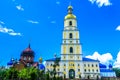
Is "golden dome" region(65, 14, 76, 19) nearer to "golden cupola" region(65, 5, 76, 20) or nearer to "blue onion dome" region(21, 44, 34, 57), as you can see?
"golden cupola" region(65, 5, 76, 20)

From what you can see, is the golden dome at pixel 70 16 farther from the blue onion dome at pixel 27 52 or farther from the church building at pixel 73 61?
the blue onion dome at pixel 27 52

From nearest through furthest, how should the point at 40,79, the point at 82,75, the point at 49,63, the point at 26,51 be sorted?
the point at 40,79
the point at 82,75
the point at 49,63
the point at 26,51

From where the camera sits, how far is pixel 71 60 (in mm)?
72750

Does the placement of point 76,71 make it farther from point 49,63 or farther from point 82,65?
point 49,63

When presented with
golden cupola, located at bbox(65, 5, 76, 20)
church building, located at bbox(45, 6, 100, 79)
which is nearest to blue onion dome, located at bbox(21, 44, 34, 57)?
church building, located at bbox(45, 6, 100, 79)

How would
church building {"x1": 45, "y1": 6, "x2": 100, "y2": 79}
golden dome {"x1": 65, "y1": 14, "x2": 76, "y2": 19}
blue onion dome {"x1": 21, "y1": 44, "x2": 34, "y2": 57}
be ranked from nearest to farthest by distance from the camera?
church building {"x1": 45, "y1": 6, "x2": 100, "y2": 79} → golden dome {"x1": 65, "y1": 14, "x2": 76, "y2": 19} → blue onion dome {"x1": 21, "y1": 44, "x2": 34, "y2": 57}

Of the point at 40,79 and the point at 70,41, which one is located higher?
the point at 70,41

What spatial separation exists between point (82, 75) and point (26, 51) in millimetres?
28438

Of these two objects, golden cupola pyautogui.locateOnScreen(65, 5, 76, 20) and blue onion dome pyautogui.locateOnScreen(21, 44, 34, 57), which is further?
blue onion dome pyautogui.locateOnScreen(21, 44, 34, 57)

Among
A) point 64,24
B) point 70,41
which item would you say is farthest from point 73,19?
point 70,41

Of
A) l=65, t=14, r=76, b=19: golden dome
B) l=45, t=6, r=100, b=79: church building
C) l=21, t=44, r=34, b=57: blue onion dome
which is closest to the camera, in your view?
l=45, t=6, r=100, b=79: church building

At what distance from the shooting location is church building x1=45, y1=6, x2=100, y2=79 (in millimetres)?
72500

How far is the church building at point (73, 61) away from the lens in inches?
2854

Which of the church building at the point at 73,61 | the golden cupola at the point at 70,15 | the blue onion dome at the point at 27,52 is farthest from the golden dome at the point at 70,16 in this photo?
the blue onion dome at the point at 27,52
